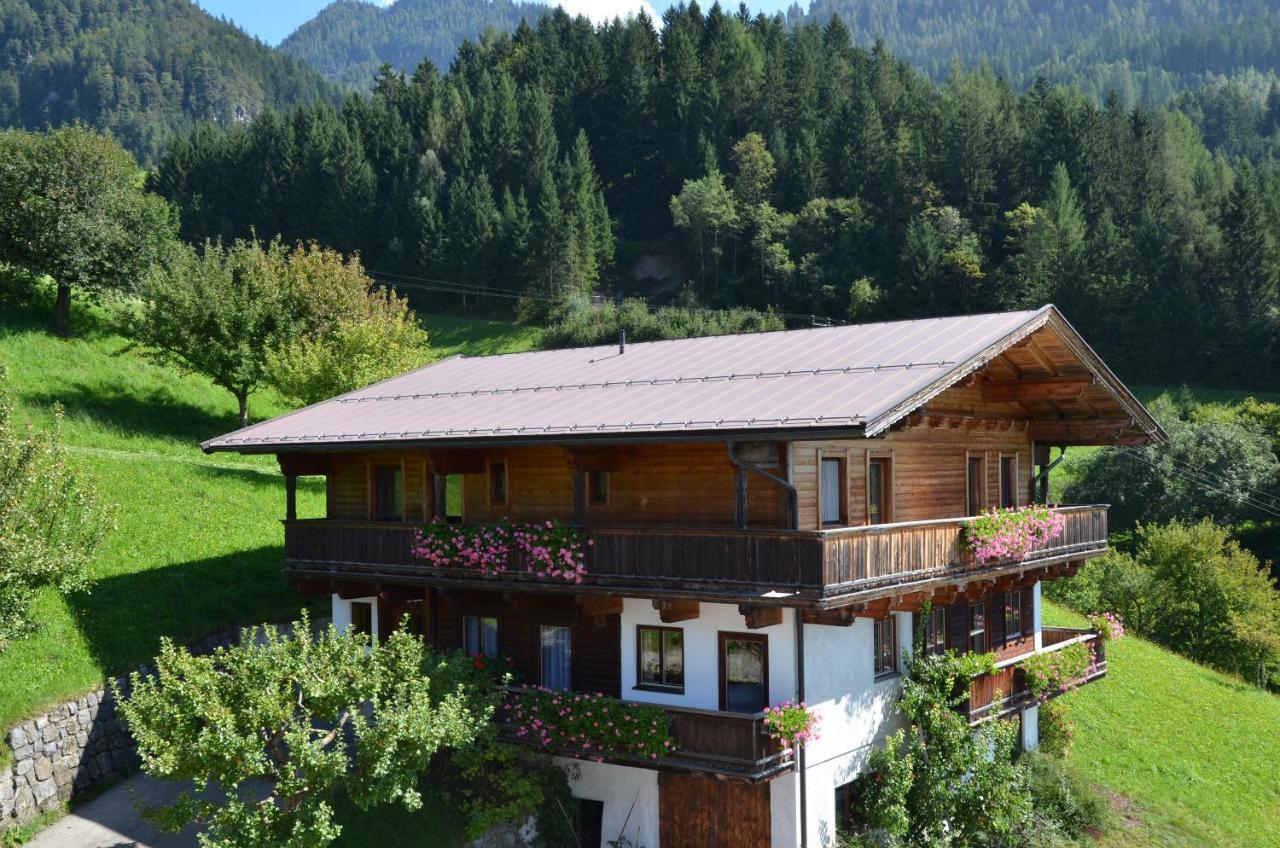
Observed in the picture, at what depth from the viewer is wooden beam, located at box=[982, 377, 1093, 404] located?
2502 cm

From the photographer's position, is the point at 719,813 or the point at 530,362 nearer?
the point at 719,813

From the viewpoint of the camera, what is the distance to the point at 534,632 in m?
23.9

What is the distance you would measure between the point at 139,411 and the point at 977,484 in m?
31.3

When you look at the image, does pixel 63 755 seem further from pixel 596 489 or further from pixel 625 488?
pixel 625 488

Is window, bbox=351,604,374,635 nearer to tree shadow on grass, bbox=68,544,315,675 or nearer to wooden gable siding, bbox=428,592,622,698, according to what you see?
wooden gable siding, bbox=428,592,622,698

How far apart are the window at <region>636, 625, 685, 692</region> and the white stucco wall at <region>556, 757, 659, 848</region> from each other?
5.23 feet

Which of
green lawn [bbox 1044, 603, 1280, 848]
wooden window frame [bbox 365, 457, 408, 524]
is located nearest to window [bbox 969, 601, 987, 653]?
green lawn [bbox 1044, 603, 1280, 848]

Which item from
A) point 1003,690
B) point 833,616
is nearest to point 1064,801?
point 1003,690

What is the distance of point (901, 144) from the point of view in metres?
108

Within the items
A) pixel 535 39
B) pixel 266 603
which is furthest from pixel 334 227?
pixel 266 603

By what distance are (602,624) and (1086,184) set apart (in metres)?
90.6

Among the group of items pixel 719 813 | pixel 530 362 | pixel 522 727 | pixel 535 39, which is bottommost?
pixel 719 813

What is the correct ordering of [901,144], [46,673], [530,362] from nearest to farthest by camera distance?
[46,673] → [530,362] → [901,144]

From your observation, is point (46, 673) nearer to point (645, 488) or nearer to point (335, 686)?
point (335, 686)
